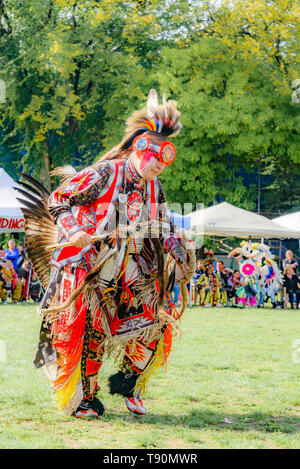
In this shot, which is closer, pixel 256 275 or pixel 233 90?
pixel 256 275

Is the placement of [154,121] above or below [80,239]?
above

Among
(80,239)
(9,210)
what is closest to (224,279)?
(9,210)

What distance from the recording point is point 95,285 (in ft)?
13.1

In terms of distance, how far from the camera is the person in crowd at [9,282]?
43.4ft

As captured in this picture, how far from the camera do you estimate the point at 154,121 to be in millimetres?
4172

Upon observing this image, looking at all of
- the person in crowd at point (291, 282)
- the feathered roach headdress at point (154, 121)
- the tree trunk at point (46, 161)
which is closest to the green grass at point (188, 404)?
the feathered roach headdress at point (154, 121)

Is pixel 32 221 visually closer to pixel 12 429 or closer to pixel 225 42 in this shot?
pixel 12 429

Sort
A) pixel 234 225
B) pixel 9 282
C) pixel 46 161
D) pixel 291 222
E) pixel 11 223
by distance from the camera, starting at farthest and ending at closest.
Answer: pixel 46 161 → pixel 291 222 → pixel 234 225 → pixel 11 223 → pixel 9 282

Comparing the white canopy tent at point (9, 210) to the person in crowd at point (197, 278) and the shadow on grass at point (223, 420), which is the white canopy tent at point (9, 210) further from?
the shadow on grass at point (223, 420)

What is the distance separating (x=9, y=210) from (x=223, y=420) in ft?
32.1

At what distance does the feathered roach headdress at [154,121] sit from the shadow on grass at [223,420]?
5.95 ft

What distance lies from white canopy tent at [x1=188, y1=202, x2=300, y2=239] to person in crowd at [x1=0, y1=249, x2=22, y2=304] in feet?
14.3

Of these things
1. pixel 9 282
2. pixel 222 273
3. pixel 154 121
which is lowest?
pixel 9 282

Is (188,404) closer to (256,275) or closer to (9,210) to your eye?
(9,210)
